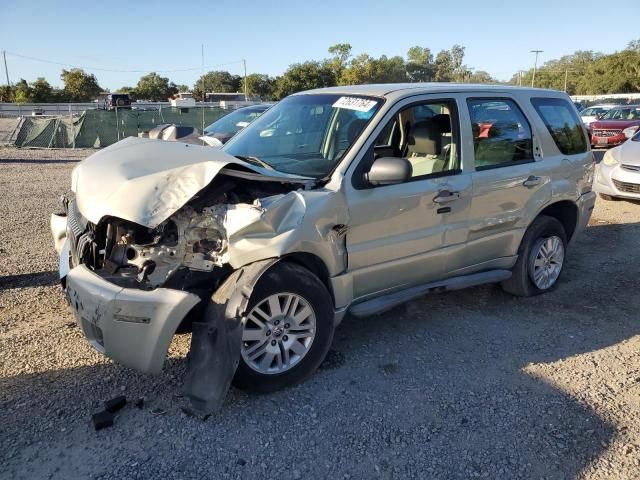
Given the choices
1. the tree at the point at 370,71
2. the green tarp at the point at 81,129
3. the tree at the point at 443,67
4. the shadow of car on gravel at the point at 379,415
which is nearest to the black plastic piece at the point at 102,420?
the shadow of car on gravel at the point at 379,415

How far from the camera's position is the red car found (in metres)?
18.9

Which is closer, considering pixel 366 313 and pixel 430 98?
pixel 366 313

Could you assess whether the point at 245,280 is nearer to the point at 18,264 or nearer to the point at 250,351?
the point at 250,351

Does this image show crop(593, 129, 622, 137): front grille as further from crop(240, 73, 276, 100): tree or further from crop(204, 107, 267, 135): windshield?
crop(240, 73, 276, 100): tree

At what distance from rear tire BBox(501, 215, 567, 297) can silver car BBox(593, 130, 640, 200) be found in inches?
Result: 197

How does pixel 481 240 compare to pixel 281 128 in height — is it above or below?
below

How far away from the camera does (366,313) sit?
3811 millimetres

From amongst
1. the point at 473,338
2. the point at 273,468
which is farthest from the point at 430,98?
the point at 273,468

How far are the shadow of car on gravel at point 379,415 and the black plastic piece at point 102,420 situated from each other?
3 cm

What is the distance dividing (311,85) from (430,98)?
224ft

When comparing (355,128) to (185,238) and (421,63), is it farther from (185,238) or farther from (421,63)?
(421,63)

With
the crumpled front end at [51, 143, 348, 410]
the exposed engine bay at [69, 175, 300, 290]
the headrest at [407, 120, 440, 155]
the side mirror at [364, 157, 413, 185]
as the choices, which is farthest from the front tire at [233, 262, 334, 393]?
the headrest at [407, 120, 440, 155]

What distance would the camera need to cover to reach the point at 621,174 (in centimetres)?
949

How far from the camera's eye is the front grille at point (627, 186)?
9312 mm
